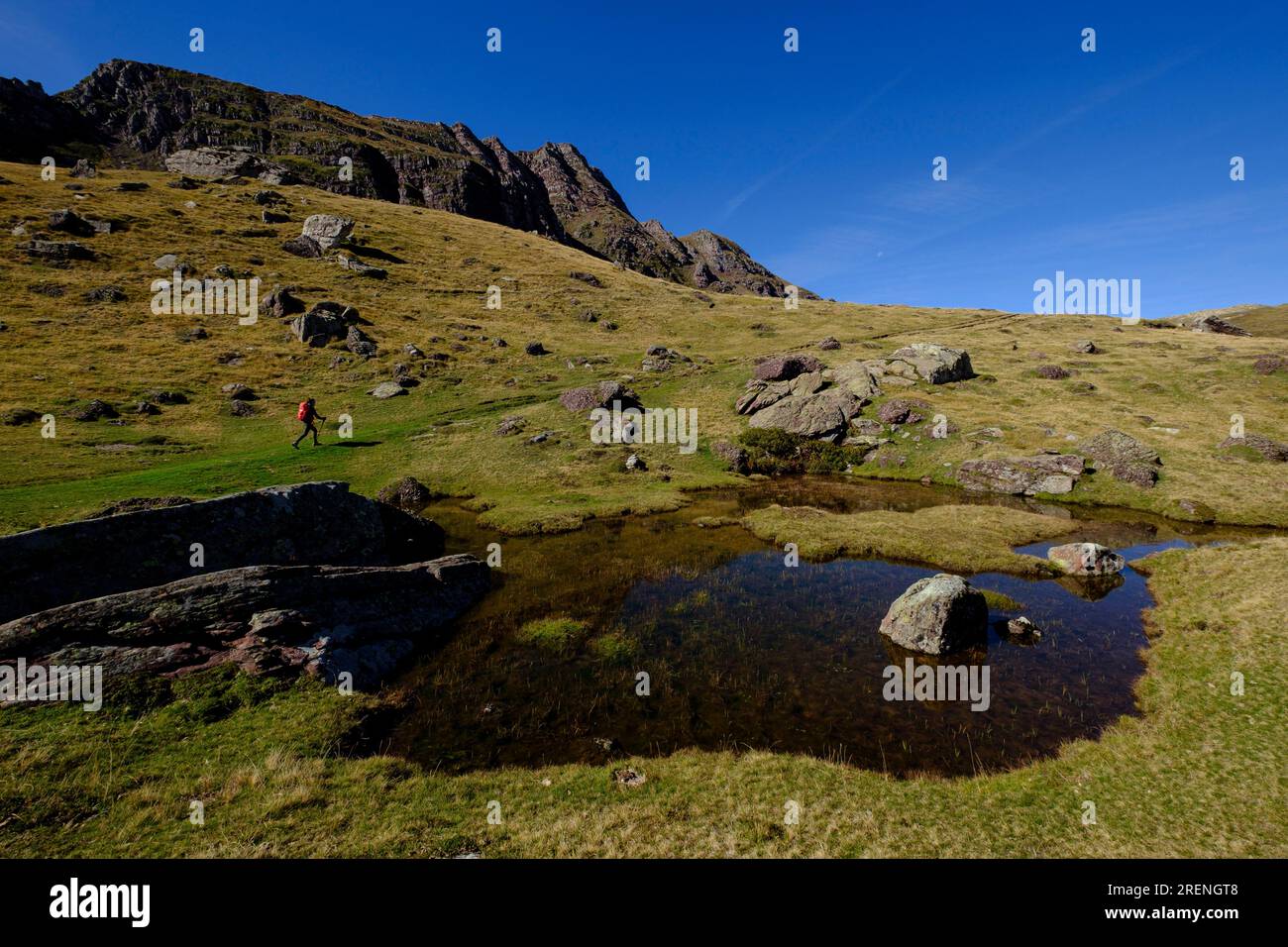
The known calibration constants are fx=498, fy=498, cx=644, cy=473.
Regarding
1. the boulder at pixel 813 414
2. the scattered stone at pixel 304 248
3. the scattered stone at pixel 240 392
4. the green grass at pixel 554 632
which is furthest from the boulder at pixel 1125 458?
the scattered stone at pixel 304 248

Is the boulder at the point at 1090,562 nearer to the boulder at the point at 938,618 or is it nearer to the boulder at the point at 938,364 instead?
the boulder at the point at 938,618

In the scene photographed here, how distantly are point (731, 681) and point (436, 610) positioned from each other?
1242 cm

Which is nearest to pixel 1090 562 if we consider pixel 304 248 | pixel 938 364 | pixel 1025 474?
pixel 1025 474

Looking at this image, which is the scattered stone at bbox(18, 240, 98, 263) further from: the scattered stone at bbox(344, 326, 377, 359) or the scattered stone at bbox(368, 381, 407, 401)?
the scattered stone at bbox(368, 381, 407, 401)

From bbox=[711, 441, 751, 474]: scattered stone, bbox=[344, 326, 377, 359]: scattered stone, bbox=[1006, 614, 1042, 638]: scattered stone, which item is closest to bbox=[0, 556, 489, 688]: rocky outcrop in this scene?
bbox=[1006, 614, 1042, 638]: scattered stone

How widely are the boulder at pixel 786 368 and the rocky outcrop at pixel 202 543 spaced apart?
2080 inches

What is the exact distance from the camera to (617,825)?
1055 cm

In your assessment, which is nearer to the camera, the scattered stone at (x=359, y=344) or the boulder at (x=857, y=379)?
the boulder at (x=857, y=379)

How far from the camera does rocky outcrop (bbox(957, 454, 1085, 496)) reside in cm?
4275

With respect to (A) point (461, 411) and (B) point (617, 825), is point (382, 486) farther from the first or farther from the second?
(B) point (617, 825)

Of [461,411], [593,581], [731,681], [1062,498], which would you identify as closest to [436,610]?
[593,581]

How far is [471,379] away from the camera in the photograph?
72188mm

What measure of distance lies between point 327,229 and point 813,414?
12471 cm

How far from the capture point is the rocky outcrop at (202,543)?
51.1 feet
